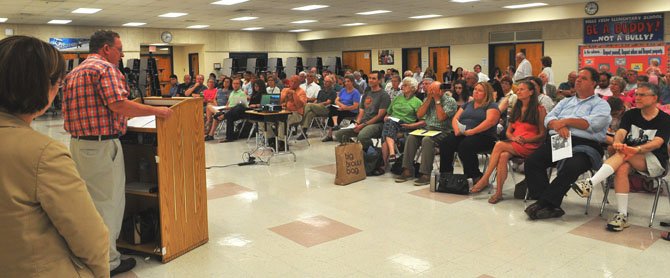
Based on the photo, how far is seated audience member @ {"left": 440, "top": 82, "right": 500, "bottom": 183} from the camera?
205 inches

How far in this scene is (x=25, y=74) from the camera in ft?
3.92

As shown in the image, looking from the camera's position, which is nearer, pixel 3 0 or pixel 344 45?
pixel 3 0

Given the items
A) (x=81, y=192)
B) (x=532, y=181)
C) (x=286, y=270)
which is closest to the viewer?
(x=81, y=192)

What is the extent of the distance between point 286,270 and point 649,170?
9.34 ft

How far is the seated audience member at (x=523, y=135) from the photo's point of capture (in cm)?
469

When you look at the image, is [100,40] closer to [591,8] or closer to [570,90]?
[570,90]

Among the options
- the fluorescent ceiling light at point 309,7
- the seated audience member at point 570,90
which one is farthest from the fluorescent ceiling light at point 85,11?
the seated audience member at point 570,90

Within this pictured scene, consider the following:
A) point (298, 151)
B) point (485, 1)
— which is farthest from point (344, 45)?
point (298, 151)

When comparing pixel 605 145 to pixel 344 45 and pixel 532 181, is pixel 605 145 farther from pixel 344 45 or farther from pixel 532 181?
pixel 344 45

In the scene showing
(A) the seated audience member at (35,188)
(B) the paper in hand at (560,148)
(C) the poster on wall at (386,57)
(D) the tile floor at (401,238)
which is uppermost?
(C) the poster on wall at (386,57)

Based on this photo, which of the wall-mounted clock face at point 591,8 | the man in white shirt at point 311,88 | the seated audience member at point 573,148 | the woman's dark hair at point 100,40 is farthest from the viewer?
the wall-mounted clock face at point 591,8

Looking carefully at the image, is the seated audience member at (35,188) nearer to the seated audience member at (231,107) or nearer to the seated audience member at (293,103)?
the seated audience member at (293,103)

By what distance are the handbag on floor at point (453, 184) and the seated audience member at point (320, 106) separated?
12.5ft

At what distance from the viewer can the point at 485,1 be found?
12508 mm
